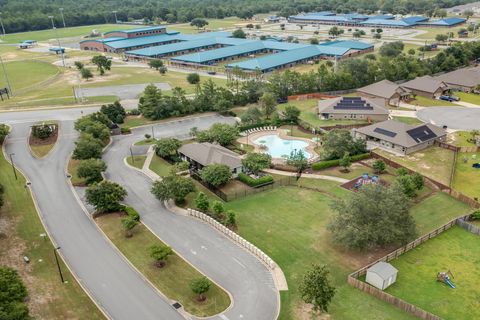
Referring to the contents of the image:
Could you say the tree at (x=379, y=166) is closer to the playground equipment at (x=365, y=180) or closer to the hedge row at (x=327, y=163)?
the playground equipment at (x=365, y=180)

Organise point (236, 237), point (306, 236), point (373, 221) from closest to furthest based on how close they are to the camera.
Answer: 1. point (373, 221)
2. point (236, 237)
3. point (306, 236)

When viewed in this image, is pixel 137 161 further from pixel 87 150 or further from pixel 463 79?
pixel 463 79

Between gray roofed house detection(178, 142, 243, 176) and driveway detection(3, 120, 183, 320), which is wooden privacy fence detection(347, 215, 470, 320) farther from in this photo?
gray roofed house detection(178, 142, 243, 176)

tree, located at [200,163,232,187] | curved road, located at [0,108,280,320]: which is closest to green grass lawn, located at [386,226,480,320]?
curved road, located at [0,108,280,320]

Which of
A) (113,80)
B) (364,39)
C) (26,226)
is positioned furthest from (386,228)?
(364,39)

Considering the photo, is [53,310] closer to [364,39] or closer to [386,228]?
[386,228]

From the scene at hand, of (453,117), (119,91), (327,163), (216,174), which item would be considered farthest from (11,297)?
(453,117)
